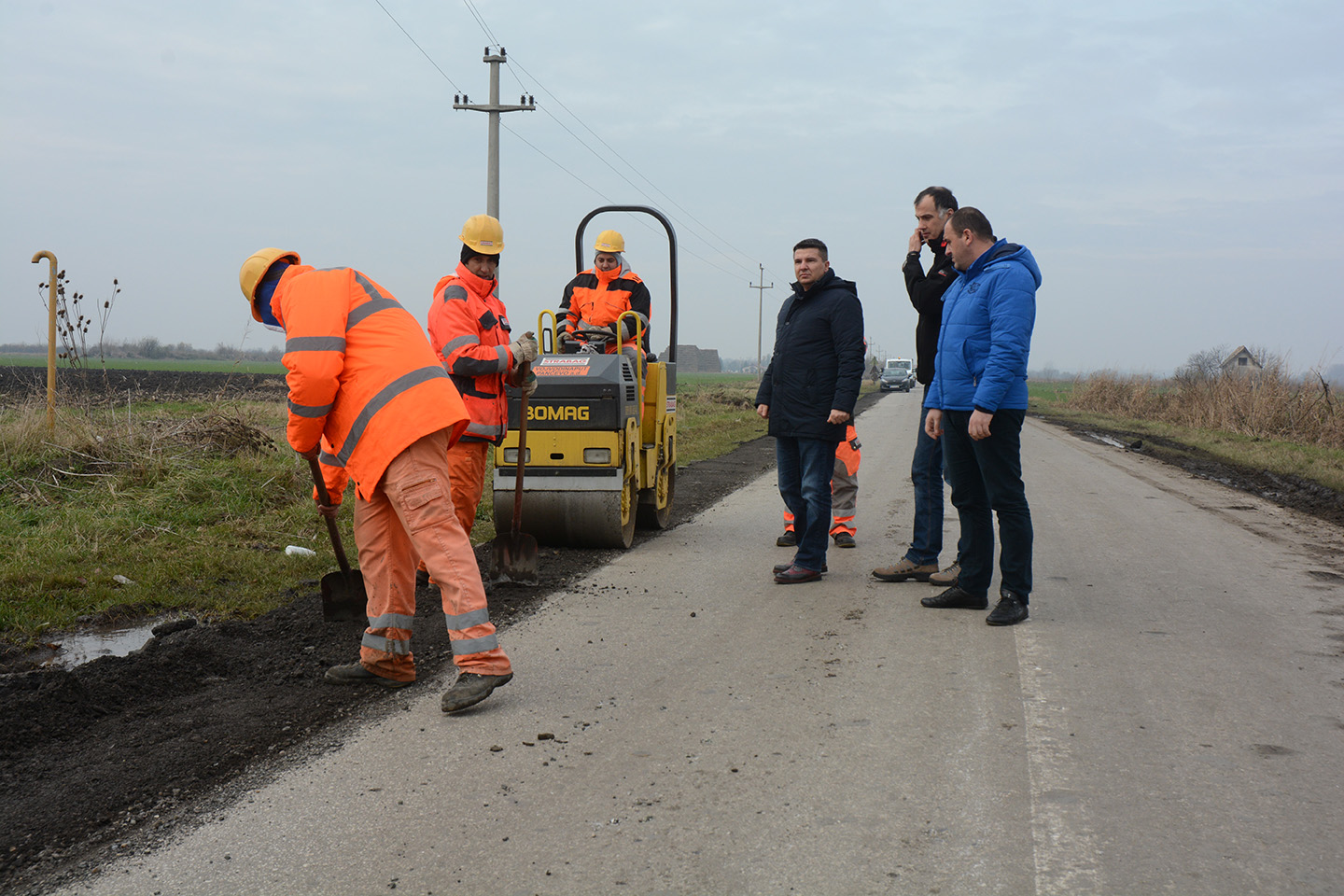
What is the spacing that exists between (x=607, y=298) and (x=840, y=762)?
530 centimetres

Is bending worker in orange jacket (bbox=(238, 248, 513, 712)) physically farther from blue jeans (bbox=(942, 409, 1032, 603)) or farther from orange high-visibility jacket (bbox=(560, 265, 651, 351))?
orange high-visibility jacket (bbox=(560, 265, 651, 351))

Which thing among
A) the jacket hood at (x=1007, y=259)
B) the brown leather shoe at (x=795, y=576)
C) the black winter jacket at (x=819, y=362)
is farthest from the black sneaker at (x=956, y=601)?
the jacket hood at (x=1007, y=259)

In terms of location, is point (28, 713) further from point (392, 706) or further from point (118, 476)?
point (118, 476)

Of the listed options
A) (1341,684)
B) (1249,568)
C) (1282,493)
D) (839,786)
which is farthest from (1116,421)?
(839,786)

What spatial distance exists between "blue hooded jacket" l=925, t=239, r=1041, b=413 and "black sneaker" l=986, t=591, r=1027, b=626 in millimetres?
1059

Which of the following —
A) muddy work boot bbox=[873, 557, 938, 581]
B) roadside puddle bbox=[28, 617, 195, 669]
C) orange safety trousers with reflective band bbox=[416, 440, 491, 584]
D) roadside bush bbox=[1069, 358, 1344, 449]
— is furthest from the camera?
roadside bush bbox=[1069, 358, 1344, 449]

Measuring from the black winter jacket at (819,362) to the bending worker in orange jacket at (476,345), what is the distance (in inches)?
69.5

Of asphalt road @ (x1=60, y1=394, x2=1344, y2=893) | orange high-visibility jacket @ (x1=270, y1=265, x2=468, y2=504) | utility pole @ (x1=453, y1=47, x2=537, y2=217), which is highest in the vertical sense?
utility pole @ (x1=453, y1=47, x2=537, y2=217)

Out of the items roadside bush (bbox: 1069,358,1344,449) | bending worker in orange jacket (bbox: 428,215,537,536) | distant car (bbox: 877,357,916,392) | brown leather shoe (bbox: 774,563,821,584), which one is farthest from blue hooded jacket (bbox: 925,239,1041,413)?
distant car (bbox: 877,357,916,392)

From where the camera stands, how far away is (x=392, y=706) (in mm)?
4195

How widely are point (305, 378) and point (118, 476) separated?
5618 millimetres

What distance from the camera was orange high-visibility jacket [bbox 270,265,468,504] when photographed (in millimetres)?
4051

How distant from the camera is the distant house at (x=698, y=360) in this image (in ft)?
504

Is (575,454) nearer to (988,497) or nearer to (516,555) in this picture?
(516,555)
